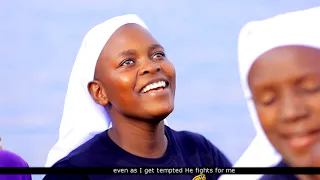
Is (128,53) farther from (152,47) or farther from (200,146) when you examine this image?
(200,146)

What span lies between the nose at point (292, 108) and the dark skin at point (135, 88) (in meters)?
0.39

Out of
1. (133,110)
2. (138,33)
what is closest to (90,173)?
(133,110)

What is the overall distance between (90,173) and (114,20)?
0.54 meters

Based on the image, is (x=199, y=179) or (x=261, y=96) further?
A: (x=199, y=179)

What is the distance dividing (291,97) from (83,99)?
2.40 ft

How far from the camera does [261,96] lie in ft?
6.22

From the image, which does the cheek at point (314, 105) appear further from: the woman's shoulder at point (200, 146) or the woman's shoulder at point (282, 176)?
the woman's shoulder at point (200, 146)

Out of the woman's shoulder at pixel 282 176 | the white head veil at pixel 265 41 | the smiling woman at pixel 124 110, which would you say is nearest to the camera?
the white head veil at pixel 265 41

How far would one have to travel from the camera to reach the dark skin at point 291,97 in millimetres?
1869

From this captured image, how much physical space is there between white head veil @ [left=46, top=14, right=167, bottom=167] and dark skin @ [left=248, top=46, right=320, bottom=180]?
490 millimetres

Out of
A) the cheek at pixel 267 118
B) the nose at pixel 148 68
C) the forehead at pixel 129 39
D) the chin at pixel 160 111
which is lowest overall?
the cheek at pixel 267 118

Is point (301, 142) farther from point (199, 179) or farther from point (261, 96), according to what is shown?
point (199, 179)

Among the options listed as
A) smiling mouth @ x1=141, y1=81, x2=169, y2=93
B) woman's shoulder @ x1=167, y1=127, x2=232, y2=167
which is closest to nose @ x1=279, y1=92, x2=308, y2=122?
woman's shoulder @ x1=167, y1=127, x2=232, y2=167

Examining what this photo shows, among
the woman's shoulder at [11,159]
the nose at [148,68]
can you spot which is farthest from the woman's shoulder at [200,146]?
the woman's shoulder at [11,159]
